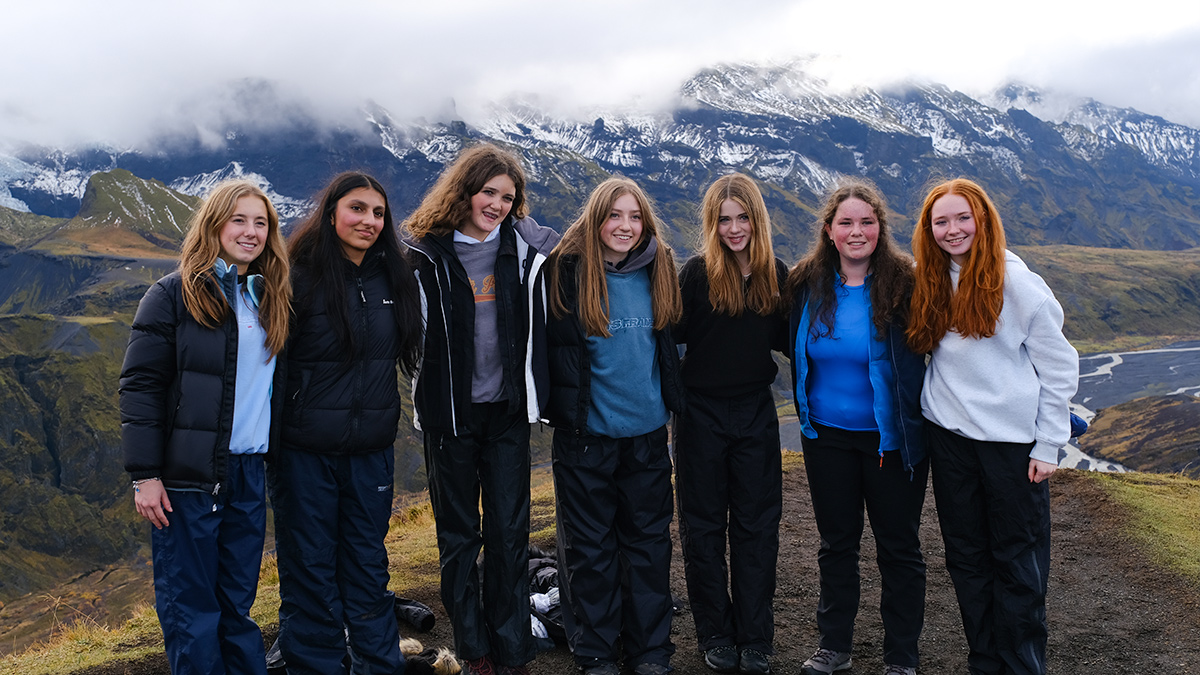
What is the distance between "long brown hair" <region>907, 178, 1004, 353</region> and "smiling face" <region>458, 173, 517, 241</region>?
8.78 feet

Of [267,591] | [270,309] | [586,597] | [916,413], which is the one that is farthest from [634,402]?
[267,591]

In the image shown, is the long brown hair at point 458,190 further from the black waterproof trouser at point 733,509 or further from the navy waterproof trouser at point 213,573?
the black waterproof trouser at point 733,509

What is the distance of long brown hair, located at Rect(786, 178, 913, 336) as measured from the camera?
4973 mm

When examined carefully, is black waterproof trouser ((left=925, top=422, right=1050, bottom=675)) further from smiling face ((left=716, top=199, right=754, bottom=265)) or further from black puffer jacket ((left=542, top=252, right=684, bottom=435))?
black puffer jacket ((left=542, top=252, right=684, bottom=435))

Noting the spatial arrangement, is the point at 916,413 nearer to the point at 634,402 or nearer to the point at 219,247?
the point at 634,402

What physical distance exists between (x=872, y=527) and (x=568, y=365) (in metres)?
2.38

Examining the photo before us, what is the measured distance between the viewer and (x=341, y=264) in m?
4.83

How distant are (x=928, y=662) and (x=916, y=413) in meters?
1.98

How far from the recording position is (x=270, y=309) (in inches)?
179

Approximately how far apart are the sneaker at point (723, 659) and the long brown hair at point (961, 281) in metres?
2.48

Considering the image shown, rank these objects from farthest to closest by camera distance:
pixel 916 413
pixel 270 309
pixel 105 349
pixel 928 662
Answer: pixel 105 349
pixel 928 662
pixel 916 413
pixel 270 309

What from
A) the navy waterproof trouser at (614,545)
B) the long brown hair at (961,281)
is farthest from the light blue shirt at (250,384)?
the long brown hair at (961,281)

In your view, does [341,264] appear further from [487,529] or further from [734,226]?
[734,226]

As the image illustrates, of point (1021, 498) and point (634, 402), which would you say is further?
point (634, 402)
